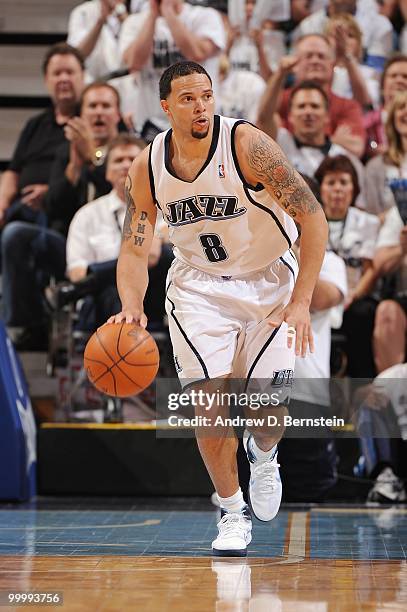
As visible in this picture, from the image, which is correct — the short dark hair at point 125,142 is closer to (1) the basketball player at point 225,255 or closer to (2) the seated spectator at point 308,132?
(2) the seated spectator at point 308,132

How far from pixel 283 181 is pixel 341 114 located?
372cm

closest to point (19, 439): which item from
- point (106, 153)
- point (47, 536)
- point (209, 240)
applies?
point (47, 536)

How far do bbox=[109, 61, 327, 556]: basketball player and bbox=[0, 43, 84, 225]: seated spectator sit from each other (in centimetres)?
319

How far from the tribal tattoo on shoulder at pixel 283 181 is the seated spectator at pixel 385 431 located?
219cm

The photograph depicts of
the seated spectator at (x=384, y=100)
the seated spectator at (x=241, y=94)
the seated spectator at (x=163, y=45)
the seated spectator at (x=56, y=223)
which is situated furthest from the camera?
the seated spectator at (x=241, y=94)

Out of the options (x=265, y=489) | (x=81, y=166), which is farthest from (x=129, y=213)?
(x=81, y=166)

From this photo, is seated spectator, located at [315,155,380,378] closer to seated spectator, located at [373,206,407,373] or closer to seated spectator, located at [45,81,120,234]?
seated spectator, located at [373,206,407,373]

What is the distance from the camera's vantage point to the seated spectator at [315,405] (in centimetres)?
554

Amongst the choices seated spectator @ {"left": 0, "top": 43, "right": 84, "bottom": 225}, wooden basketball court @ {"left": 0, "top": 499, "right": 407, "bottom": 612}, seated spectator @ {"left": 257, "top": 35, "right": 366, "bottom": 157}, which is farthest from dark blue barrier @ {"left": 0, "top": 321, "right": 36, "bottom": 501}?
seated spectator @ {"left": 257, "top": 35, "right": 366, "bottom": 157}

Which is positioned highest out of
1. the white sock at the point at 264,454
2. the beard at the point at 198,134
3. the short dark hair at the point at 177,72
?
the short dark hair at the point at 177,72

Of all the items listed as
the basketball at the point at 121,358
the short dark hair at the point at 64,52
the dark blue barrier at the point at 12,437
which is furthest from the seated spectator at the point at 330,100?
the basketball at the point at 121,358

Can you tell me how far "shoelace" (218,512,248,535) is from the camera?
13.6 ft

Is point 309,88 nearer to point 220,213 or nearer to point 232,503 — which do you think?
point 220,213

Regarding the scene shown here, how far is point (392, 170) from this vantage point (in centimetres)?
705
